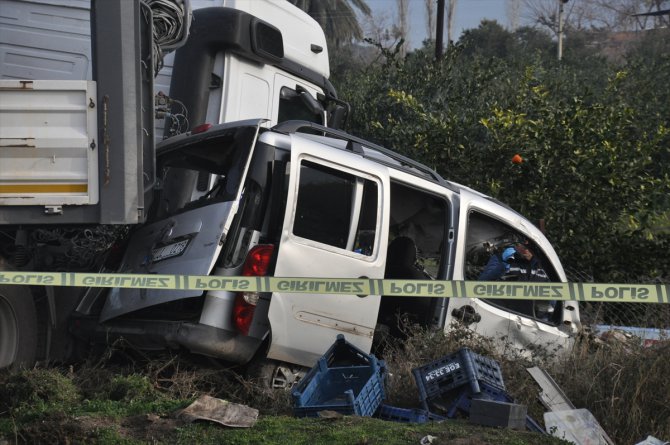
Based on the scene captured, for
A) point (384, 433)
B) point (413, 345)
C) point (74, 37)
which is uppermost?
point (74, 37)

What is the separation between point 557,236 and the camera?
35.9ft

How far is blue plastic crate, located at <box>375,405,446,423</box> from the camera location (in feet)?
17.8

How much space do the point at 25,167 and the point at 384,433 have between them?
271cm

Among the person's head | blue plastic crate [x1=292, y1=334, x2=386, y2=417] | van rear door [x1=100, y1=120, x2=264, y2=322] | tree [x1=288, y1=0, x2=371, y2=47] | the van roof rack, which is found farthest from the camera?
tree [x1=288, y1=0, x2=371, y2=47]

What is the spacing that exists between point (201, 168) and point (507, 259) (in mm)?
2815

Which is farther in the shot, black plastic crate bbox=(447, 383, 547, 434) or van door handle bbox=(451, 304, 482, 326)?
van door handle bbox=(451, 304, 482, 326)

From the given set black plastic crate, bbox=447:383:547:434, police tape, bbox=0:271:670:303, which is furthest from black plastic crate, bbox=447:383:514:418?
police tape, bbox=0:271:670:303

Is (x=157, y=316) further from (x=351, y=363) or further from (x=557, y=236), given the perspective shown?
(x=557, y=236)

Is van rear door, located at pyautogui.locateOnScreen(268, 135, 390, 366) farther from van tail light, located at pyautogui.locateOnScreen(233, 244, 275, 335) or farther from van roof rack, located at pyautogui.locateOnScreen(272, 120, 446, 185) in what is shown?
van roof rack, located at pyautogui.locateOnScreen(272, 120, 446, 185)

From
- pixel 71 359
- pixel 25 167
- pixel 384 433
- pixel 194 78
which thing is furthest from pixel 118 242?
pixel 384 433

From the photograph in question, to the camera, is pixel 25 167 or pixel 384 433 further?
pixel 25 167

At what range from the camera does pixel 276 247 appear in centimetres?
605

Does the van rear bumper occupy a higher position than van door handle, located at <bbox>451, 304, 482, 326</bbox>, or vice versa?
van door handle, located at <bbox>451, 304, 482, 326</bbox>

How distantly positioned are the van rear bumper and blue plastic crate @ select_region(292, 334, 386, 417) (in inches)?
19.5
